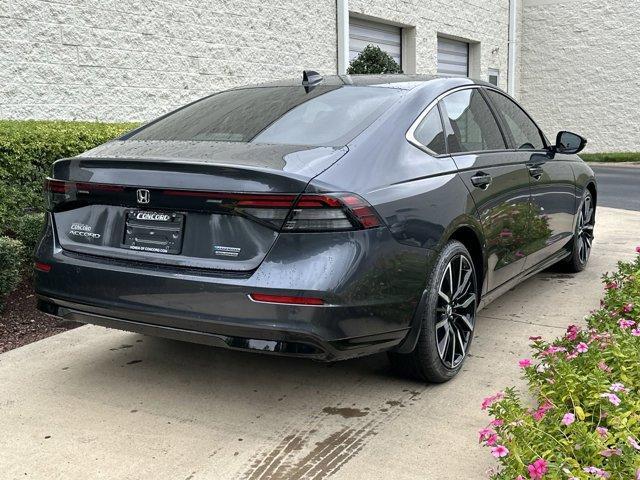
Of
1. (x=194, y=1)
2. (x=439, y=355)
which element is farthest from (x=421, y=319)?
(x=194, y=1)

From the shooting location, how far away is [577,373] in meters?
2.88

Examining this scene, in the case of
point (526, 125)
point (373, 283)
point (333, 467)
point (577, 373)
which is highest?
point (526, 125)

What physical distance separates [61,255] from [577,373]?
7.62 feet

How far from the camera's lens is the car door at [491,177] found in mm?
3846

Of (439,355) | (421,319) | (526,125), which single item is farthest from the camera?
(526,125)

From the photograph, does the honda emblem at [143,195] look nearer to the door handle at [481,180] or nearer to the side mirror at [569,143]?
the door handle at [481,180]

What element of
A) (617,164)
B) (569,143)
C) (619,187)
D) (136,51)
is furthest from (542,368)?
(617,164)

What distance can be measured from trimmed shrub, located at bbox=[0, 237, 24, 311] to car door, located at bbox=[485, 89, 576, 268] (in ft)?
10.5

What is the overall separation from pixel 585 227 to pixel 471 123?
2362 mm

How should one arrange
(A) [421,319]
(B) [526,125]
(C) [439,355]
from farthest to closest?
1. (B) [526,125]
2. (C) [439,355]
3. (A) [421,319]

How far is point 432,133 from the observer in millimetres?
3666

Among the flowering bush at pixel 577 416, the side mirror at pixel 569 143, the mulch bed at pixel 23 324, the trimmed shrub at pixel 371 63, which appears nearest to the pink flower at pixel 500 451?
the flowering bush at pixel 577 416

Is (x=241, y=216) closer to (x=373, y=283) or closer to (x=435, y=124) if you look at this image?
(x=373, y=283)

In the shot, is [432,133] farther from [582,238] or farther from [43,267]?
[582,238]
